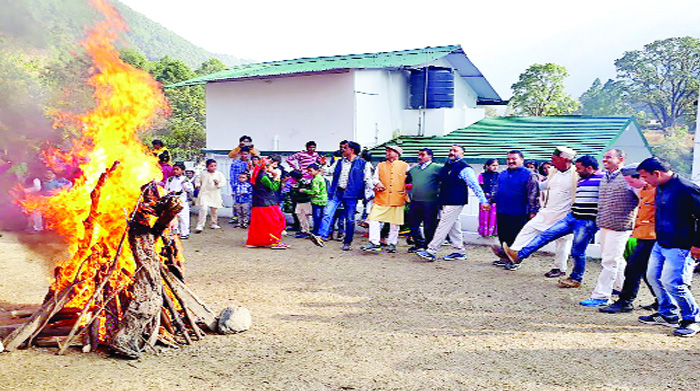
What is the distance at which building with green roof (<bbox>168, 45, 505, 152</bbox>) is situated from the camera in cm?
1520

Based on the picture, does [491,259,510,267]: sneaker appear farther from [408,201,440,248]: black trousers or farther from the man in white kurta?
[408,201,440,248]: black trousers

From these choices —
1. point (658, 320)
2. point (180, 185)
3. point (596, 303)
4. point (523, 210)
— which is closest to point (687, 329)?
point (658, 320)

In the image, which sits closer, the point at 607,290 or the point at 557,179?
the point at 607,290

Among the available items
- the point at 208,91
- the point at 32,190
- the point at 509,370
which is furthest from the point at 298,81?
the point at 509,370

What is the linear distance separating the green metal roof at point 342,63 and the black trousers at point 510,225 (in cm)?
729

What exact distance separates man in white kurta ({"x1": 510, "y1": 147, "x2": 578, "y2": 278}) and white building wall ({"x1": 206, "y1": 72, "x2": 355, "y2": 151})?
7.98 metres

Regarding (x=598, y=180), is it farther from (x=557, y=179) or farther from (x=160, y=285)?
(x=160, y=285)

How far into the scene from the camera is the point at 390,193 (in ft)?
30.8

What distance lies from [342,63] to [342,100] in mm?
1951

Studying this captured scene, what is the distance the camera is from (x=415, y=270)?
827 centimetres

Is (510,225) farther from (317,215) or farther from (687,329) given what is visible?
(317,215)

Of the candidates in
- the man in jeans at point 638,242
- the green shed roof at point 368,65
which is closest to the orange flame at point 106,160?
the man in jeans at point 638,242

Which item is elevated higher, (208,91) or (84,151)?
(208,91)

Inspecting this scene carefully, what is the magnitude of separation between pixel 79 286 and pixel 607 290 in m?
5.70
